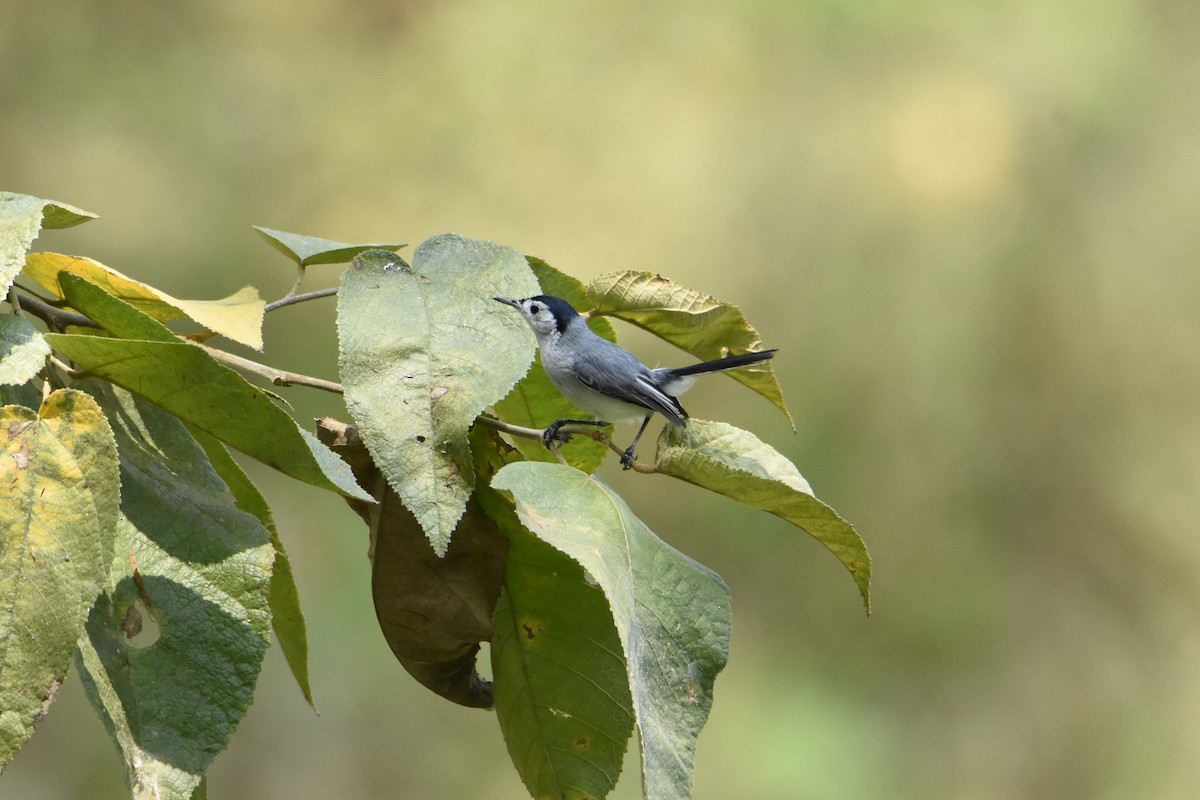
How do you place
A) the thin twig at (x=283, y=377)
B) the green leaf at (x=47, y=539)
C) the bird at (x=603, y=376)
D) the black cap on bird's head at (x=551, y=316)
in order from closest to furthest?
the green leaf at (x=47, y=539) → the thin twig at (x=283, y=377) → the bird at (x=603, y=376) → the black cap on bird's head at (x=551, y=316)

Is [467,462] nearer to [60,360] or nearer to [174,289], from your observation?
[60,360]

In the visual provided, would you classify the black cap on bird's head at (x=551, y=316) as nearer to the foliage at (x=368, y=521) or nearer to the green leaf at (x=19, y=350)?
the foliage at (x=368, y=521)

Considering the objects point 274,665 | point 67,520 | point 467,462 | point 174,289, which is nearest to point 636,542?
point 467,462

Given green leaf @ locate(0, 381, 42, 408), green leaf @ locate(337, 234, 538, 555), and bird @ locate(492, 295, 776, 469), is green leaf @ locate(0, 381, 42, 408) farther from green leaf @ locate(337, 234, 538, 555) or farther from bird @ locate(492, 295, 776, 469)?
bird @ locate(492, 295, 776, 469)

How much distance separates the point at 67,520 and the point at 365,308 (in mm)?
140

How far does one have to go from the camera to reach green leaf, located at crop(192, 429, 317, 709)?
0.50m

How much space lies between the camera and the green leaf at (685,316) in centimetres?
56

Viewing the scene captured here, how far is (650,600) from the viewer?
0.42 m

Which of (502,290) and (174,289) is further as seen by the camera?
(174,289)

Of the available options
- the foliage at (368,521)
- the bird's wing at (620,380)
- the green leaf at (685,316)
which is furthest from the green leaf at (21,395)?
the bird's wing at (620,380)

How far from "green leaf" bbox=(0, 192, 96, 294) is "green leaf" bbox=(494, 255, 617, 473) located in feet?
0.67

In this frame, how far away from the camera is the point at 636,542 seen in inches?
17.1

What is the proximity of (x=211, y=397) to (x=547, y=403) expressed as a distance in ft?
0.80

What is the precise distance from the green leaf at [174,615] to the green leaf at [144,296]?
63mm
